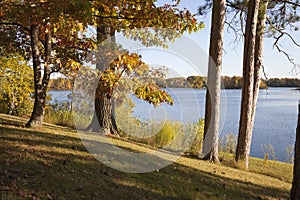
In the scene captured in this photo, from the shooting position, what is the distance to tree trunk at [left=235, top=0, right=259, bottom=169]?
779 cm

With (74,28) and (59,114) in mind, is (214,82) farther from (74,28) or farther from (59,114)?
(59,114)

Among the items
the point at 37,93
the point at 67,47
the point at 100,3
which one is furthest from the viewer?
the point at 67,47

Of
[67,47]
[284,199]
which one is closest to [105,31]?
[67,47]

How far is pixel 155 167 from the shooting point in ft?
17.4

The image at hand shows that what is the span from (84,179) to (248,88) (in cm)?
542

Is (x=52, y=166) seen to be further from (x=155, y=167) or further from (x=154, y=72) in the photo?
(x=154, y=72)

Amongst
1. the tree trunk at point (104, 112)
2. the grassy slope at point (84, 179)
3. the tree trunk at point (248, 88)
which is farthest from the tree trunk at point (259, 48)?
the tree trunk at point (104, 112)

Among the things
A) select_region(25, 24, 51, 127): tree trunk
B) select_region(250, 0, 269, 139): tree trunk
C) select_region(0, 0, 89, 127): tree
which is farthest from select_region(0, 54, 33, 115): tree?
select_region(250, 0, 269, 139): tree trunk

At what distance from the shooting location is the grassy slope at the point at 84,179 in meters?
3.64

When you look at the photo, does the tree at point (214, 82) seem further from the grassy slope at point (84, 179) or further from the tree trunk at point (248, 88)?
the grassy slope at point (84, 179)

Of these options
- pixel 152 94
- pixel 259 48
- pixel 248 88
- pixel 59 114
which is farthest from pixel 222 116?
pixel 59 114

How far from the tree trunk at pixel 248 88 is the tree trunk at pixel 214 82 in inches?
37.5

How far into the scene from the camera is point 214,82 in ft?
24.3

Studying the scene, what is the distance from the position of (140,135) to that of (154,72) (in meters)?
3.28
